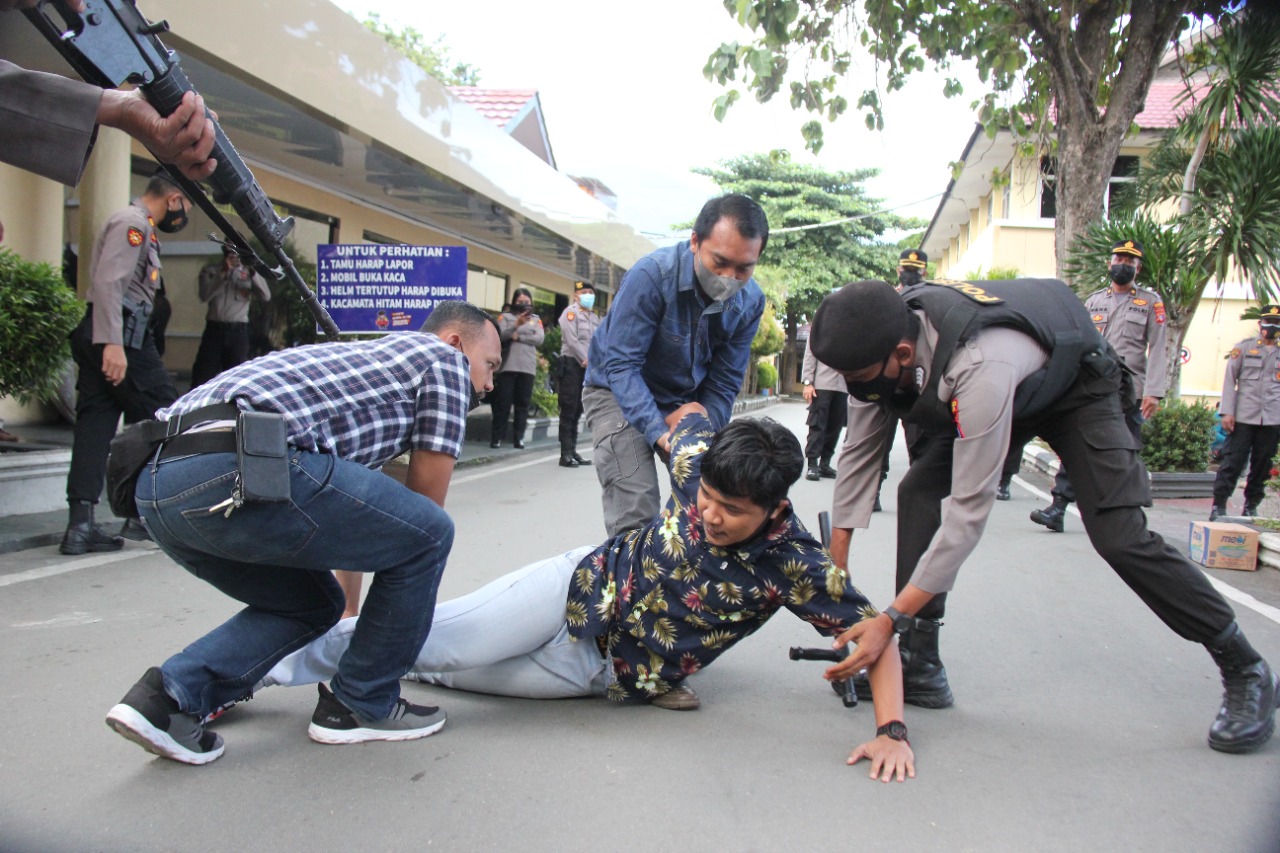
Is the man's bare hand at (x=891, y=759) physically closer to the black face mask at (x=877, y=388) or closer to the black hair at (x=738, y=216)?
the black face mask at (x=877, y=388)

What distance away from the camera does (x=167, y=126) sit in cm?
189

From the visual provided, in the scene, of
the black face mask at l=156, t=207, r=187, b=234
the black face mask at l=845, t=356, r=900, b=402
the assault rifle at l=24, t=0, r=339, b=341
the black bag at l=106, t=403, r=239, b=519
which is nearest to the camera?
the assault rifle at l=24, t=0, r=339, b=341

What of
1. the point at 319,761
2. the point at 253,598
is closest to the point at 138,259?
the point at 253,598

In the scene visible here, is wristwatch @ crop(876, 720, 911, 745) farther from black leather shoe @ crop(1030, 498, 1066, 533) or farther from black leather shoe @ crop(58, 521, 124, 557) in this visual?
black leather shoe @ crop(1030, 498, 1066, 533)

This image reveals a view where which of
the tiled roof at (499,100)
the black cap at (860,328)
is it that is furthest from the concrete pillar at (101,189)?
the tiled roof at (499,100)

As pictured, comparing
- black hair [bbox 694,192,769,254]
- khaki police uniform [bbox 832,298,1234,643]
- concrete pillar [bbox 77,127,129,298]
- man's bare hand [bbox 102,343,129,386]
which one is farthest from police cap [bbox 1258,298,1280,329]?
concrete pillar [bbox 77,127,129,298]

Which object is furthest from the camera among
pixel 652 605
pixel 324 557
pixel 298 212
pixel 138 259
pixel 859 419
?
pixel 298 212

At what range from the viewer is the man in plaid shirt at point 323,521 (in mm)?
2281

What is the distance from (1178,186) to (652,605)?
12832mm

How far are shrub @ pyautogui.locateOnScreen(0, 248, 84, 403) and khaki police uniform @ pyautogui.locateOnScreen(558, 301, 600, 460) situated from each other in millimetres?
5456

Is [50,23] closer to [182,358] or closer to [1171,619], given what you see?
[1171,619]

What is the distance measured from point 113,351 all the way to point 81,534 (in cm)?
91

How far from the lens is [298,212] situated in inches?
458

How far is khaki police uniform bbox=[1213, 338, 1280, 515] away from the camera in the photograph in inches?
309
